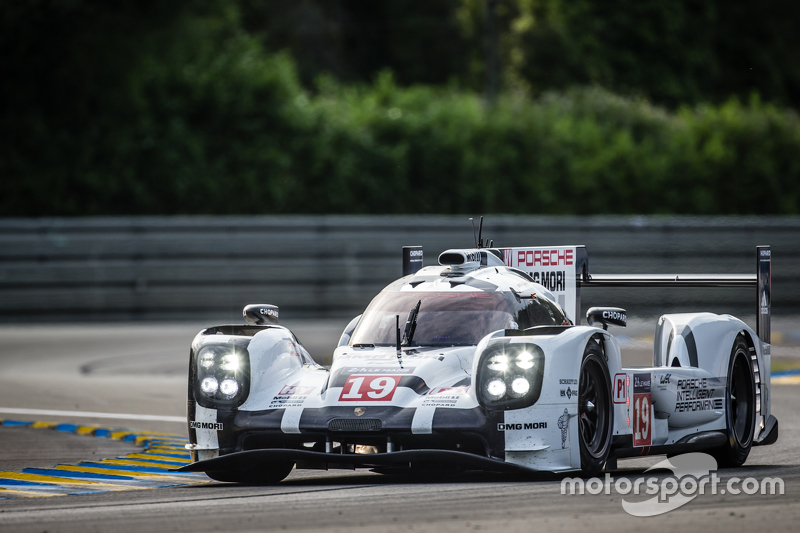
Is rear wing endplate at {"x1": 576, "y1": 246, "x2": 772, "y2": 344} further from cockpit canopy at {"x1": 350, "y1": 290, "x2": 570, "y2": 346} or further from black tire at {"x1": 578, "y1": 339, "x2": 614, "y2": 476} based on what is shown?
black tire at {"x1": 578, "y1": 339, "x2": 614, "y2": 476}

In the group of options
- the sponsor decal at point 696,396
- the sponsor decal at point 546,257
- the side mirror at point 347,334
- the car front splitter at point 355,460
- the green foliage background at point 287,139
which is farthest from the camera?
the green foliage background at point 287,139

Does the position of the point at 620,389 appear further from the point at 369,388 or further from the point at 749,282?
the point at 749,282

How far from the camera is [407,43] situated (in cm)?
4647

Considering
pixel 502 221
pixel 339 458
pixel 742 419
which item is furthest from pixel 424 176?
pixel 339 458

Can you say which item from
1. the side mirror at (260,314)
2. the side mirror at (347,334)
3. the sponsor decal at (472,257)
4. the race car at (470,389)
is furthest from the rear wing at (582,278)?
the side mirror at (260,314)

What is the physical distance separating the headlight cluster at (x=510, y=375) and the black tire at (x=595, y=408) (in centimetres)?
33

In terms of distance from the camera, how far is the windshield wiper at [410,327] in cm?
788

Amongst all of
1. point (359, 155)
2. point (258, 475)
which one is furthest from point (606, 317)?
point (359, 155)

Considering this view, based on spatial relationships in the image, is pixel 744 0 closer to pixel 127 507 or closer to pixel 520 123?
pixel 520 123

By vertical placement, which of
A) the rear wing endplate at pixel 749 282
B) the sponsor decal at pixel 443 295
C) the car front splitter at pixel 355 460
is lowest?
the car front splitter at pixel 355 460

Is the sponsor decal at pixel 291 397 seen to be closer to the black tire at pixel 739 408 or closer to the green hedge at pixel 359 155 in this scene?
the black tire at pixel 739 408

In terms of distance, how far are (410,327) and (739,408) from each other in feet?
9.11

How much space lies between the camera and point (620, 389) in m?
7.68

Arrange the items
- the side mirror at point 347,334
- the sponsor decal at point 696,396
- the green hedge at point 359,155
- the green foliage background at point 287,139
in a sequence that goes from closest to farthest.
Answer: the sponsor decal at point 696,396 → the side mirror at point 347,334 → the green foliage background at point 287,139 → the green hedge at point 359,155
